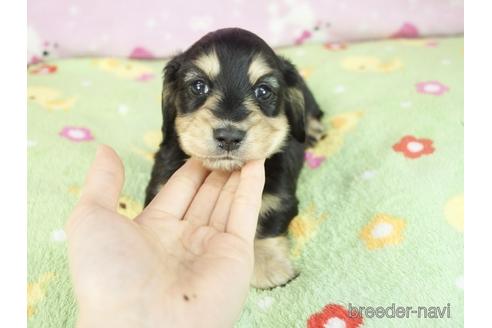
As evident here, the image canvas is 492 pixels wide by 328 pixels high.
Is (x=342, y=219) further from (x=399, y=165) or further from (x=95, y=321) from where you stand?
(x=95, y=321)

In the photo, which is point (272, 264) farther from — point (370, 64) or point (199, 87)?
point (370, 64)

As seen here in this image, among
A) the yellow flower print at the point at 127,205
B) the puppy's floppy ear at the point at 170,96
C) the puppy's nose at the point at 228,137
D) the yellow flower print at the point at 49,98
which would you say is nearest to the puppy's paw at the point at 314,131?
the puppy's floppy ear at the point at 170,96

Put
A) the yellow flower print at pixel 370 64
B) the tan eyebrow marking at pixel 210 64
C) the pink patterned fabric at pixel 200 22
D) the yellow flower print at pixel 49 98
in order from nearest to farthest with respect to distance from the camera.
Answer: the tan eyebrow marking at pixel 210 64 → the yellow flower print at pixel 49 98 → the yellow flower print at pixel 370 64 → the pink patterned fabric at pixel 200 22

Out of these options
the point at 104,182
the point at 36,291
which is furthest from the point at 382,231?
the point at 36,291

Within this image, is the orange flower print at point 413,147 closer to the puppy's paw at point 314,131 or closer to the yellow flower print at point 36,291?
the puppy's paw at point 314,131

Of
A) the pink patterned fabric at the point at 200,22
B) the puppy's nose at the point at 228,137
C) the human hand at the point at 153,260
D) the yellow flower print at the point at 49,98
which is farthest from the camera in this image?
the pink patterned fabric at the point at 200,22
